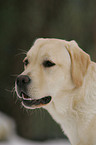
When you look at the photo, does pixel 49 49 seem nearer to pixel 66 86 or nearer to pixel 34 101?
pixel 66 86

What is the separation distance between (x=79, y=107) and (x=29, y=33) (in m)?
4.49

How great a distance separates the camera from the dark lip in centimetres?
240

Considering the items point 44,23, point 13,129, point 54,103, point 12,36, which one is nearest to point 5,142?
point 13,129

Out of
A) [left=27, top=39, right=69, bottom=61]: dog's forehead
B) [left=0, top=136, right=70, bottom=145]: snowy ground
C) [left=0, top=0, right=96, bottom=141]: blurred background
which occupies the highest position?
[left=27, top=39, right=69, bottom=61]: dog's forehead

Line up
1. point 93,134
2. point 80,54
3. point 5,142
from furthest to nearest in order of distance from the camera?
point 5,142, point 80,54, point 93,134

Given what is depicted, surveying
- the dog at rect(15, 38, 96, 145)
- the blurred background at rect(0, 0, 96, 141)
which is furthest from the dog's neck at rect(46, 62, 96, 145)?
the blurred background at rect(0, 0, 96, 141)

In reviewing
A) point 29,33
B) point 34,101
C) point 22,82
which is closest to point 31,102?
point 34,101

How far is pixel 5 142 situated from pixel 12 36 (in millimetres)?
3017

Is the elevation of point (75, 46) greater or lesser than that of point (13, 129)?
greater

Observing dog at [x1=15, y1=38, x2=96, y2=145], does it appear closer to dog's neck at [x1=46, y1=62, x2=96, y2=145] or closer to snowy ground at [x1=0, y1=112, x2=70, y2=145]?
dog's neck at [x1=46, y1=62, x2=96, y2=145]

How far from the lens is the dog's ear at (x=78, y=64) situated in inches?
93.4

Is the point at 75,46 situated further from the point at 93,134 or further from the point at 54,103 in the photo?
the point at 93,134

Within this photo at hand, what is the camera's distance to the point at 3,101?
262 inches

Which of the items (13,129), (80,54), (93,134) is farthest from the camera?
(13,129)
